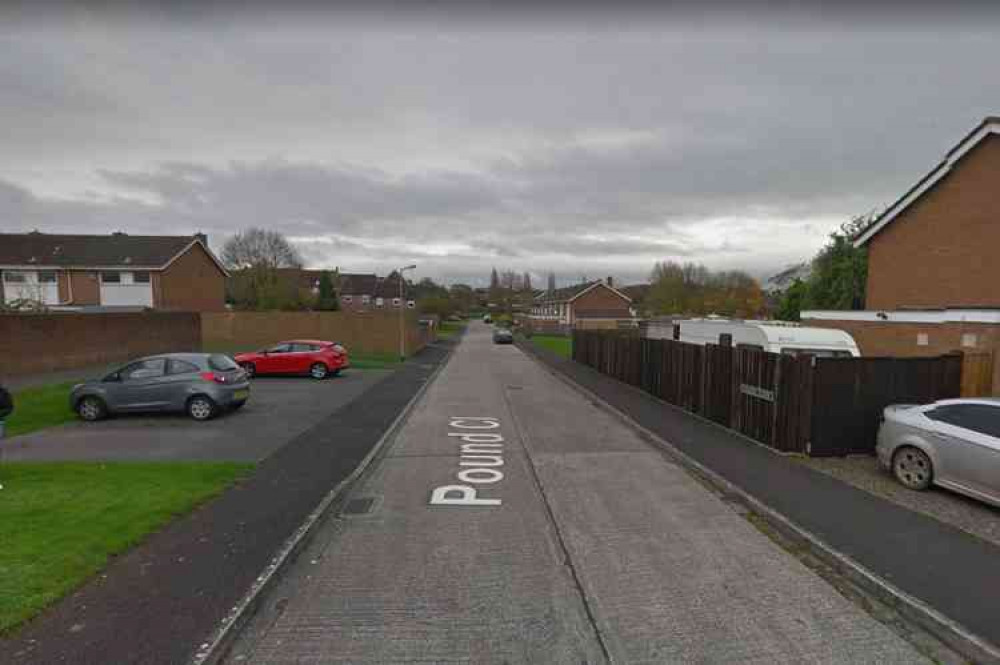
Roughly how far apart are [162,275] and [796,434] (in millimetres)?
39941

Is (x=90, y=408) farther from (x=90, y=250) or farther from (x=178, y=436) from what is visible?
(x=90, y=250)

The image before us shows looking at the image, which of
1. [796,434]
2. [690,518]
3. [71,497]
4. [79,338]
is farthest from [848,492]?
[79,338]

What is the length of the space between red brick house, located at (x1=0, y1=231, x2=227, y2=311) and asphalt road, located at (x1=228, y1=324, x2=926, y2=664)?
36.5 meters

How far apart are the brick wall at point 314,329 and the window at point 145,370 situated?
57.2 feet

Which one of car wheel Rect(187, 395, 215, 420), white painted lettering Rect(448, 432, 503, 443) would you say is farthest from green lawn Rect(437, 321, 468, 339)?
white painted lettering Rect(448, 432, 503, 443)

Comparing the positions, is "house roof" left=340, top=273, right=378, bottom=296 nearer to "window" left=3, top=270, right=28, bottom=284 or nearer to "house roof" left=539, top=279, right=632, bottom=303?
"house roof" left=539, top=279, right=632, bottom=303

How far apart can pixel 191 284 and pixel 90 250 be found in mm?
7194

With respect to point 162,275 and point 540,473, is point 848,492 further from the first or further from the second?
point 162,275

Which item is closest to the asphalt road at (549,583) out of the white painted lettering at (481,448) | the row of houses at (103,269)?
the white painted lettering at (481,448)

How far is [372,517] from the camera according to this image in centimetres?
504

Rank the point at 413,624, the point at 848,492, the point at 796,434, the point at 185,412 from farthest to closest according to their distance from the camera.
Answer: the point at 185,412 → the point at 796,434 → the point at 848,492 → the point at 413,624

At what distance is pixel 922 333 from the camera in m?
9.75

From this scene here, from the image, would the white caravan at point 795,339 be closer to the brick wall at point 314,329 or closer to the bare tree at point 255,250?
the brick wall at point 314,329

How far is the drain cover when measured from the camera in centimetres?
518
